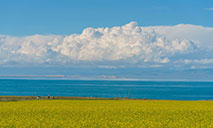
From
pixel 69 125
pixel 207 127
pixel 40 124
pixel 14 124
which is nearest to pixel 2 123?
pixel 14 124

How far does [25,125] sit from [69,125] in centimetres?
377

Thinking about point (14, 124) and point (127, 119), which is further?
point (127, 119)

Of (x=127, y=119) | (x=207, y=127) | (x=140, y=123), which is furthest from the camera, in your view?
(x=127, y=119)

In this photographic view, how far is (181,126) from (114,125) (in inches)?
231

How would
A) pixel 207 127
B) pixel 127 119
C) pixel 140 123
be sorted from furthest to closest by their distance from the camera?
1. pixel 127 119
2. pixel 140 123
3. pixel 207 127

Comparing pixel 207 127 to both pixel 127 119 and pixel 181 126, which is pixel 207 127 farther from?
pixel 127 119

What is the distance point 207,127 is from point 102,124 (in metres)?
9.11

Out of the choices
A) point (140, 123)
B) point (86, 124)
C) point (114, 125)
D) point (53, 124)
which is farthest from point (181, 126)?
point (53, 124)

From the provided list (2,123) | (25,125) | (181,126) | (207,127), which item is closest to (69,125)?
(25,125)

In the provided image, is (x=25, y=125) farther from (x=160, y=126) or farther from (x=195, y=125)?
(x=195, y=125)

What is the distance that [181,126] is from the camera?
32.9 meters

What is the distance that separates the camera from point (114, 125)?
33.3m

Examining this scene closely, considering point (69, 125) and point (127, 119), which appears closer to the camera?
point (69, 125)

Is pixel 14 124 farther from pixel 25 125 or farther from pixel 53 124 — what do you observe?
pixel 53 124
